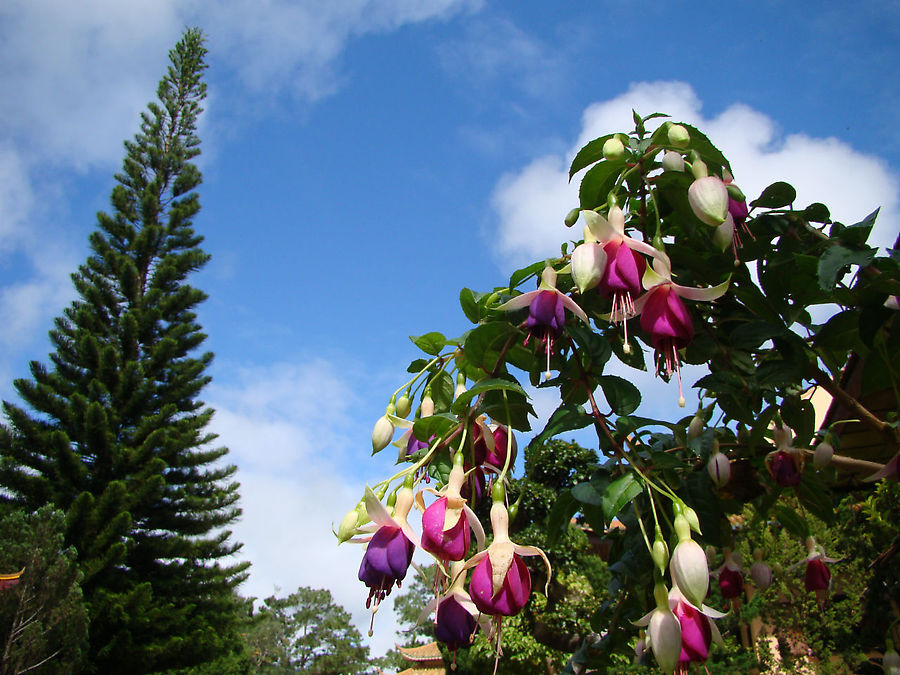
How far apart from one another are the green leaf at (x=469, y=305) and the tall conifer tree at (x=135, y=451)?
662 cm

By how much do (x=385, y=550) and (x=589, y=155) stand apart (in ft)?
1.18

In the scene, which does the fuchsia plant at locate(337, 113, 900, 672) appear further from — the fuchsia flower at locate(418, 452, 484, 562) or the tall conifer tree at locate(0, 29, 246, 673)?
the tall conifer tree at locate(0, 29, 246, 673)

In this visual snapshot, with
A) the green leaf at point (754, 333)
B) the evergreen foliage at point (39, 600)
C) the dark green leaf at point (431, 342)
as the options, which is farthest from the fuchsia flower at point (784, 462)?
the evergreen foliage at point (39, 600)

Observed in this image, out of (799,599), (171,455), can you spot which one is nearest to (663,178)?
(799,599)

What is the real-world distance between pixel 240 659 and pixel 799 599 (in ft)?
25.9

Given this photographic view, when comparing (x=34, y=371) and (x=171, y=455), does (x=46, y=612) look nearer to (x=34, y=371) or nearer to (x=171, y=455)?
(x=171, y=455)

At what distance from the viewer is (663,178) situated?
53 centimetres

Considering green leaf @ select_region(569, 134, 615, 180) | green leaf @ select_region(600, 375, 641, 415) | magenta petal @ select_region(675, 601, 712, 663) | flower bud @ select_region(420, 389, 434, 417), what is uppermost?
green leaf @ select_region(569, 134, 615, 180)

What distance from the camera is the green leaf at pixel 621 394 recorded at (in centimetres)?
49

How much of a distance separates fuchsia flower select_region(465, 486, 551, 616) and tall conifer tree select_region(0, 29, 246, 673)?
22.1ft

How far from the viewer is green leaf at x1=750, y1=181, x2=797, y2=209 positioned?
58 cm

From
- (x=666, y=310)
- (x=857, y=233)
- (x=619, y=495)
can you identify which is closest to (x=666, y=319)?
(x=666, y=310)

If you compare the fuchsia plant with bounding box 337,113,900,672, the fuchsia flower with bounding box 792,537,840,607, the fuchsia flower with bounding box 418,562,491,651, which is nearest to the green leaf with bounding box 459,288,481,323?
the fuchsia plant with bounding box 337,113,900,672

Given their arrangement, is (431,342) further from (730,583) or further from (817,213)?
(730,583)
